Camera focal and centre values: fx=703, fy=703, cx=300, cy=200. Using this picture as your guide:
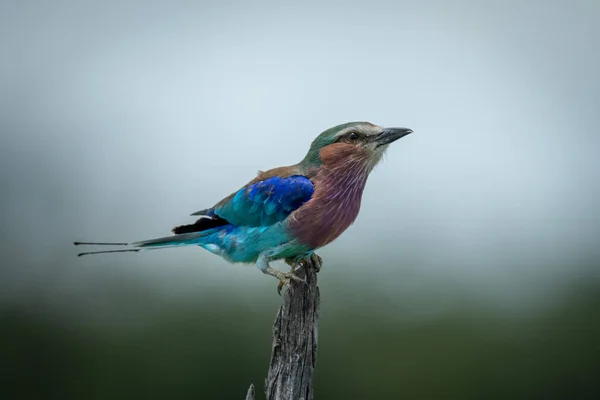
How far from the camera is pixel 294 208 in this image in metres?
4.93

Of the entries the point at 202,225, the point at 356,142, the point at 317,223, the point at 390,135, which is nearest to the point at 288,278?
the point at 317,223

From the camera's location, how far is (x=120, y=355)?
795 centimetres

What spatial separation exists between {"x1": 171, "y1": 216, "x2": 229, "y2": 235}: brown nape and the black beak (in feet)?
4.22

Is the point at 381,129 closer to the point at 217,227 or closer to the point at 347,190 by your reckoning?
the point at 347,190

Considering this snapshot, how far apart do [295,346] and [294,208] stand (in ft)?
3.14

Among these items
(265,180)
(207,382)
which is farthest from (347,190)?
(207,382)

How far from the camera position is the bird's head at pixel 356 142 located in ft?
16.8

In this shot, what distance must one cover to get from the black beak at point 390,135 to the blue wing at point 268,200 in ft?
2.03

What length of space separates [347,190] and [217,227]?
1027 millimetres

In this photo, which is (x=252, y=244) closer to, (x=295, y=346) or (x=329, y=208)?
(x=329, y=208)

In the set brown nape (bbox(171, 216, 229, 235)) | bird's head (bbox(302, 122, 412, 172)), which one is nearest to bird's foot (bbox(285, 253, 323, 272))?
brown nape (bbox(171, 216, 229, 235))

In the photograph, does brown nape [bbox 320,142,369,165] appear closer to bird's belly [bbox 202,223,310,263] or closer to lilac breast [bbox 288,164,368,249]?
lilac breast [bbox 288,164,368,249]

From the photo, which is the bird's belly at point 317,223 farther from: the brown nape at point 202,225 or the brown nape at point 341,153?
the brown nape at point 202,225

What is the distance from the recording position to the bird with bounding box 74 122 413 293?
4.89 meters
